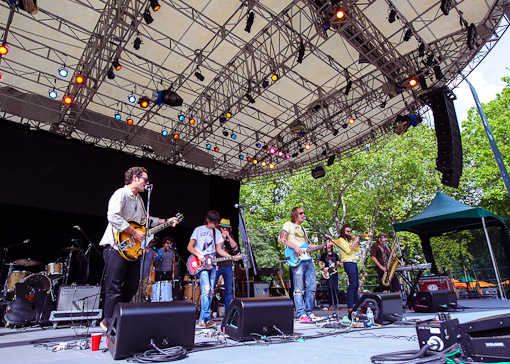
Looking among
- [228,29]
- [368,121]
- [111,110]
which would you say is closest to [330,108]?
[368,121]

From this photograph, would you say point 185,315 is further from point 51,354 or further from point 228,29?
point 228,29

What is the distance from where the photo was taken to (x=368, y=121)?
1155cm

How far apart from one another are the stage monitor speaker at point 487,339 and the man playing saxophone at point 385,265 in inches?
204

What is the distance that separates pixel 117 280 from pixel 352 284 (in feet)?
13.1

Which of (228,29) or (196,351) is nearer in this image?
(196,351)

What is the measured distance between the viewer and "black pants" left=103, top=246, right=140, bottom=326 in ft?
9.98

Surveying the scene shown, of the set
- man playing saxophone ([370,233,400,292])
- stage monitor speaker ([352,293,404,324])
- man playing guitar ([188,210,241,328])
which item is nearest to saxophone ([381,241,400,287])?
man playing saxophone ([370,233,400,292])

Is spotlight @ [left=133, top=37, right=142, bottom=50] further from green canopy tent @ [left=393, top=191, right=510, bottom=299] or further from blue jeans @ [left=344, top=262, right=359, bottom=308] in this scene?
green canopy tent @ [left=393, top=191, right=510, bottom=299]

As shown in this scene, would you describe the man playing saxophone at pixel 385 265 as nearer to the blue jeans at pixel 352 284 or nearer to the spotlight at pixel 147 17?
the blue jeans at pixel 352 284

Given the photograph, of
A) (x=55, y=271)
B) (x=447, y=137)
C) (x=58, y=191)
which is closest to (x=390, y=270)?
(x=447, y=137)

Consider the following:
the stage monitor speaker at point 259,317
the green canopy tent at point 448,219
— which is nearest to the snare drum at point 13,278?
the stage monitor speaker at point 259,317

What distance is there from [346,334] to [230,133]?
33.6 feet

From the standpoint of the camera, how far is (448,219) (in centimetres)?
1054

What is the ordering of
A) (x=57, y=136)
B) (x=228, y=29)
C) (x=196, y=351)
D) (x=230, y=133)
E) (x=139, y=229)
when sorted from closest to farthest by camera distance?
(x=196, y=351) → (x=139, y=229) → (x=228, y=29) → (x=57, y=136) → (x=230, y=133)
